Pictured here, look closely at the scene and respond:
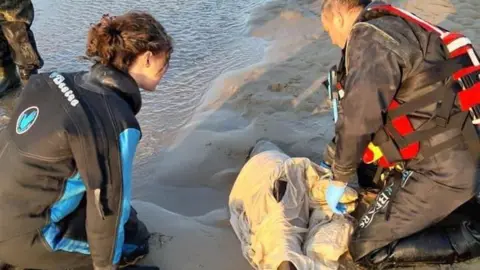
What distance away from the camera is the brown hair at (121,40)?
2.19 m

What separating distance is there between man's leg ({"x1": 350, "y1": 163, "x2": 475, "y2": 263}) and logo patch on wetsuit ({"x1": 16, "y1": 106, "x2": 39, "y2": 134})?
1.57 meters

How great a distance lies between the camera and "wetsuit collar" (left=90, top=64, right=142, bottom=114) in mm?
2162

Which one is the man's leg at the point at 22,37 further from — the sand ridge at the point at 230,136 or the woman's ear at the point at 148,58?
the woman's ear at the point at 148,58

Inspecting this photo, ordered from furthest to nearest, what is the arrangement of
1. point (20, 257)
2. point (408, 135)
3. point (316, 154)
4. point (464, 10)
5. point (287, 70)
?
point (464, 10), point (287, 70), point (316, 154), point (408, 135), point (20, 257)

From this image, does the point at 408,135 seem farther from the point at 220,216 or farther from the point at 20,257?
the point at 20,257

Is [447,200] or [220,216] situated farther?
[220,216]

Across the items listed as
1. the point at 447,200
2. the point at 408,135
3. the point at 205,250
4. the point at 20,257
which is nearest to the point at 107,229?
the point at 20,257

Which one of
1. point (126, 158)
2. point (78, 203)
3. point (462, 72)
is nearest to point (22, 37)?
point (78, 203)

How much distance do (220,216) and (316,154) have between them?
85 cm

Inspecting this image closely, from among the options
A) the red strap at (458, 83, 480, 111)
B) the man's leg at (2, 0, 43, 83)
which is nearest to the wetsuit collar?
the red strap at (458, 83, 480, 111)

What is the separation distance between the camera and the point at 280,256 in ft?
8.32

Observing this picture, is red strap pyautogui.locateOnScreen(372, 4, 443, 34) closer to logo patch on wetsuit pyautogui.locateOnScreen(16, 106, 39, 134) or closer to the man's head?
the man's head

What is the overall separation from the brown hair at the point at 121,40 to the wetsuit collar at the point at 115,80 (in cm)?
3

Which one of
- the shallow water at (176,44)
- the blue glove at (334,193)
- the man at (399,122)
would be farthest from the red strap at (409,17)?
the shallow water at (176,44)
